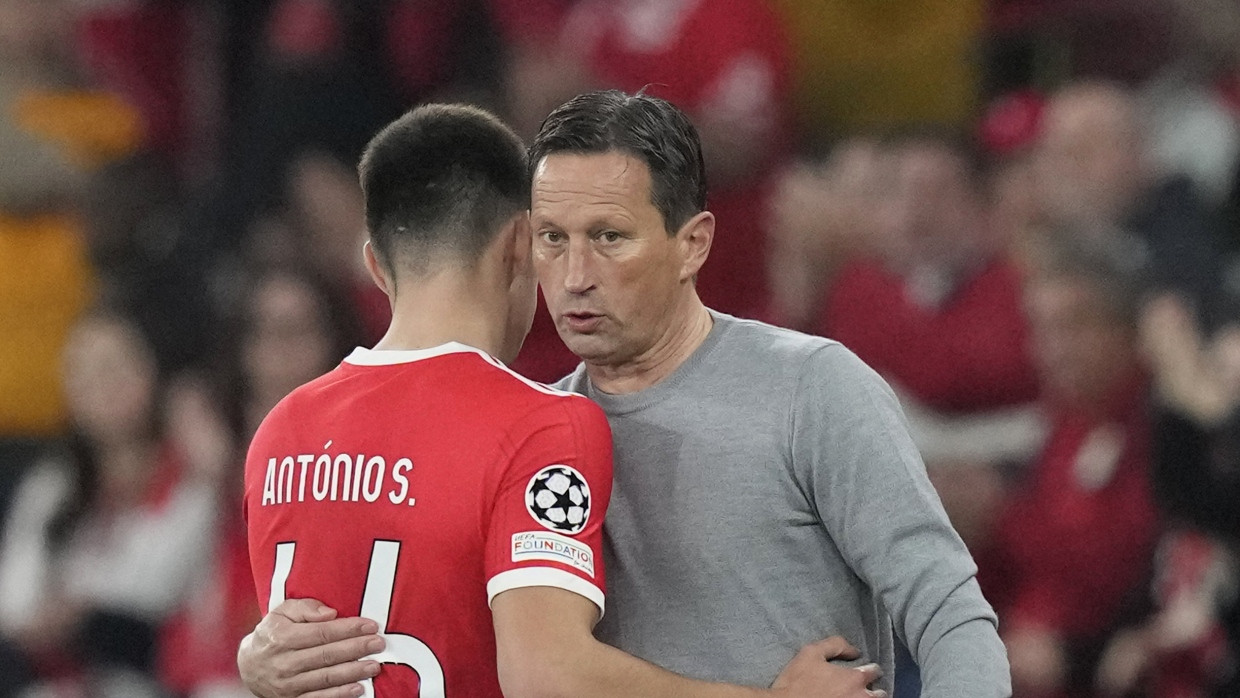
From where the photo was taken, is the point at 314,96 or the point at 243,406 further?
the point at 314,96

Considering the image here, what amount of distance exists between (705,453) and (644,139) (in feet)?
1.49

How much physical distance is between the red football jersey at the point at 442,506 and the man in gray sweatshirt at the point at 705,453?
195 millimetres

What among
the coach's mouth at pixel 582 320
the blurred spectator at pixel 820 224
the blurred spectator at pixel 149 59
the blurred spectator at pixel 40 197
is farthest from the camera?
the blurred spectator at pixel 149 59

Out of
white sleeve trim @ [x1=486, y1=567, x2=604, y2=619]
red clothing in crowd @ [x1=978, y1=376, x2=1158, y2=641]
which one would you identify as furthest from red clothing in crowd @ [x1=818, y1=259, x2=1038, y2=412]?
white sleeve trim @ [x1=486, y1=567, x2=604, y2=619]

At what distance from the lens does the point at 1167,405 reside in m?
4.12

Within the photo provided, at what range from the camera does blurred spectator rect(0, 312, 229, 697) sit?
5.58 m

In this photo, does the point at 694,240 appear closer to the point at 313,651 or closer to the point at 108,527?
the point at 313,651

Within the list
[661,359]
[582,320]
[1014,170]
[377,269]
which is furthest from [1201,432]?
[377,269]

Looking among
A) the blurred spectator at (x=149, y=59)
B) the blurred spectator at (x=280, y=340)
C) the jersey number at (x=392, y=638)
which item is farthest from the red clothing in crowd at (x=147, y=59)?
the jersey number at (x=392, y=638)

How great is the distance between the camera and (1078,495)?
4.28 meters

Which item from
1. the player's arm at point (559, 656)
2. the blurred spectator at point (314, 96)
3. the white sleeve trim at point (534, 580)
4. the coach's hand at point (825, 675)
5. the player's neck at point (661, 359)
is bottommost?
the coach's hand at point (825, 675)

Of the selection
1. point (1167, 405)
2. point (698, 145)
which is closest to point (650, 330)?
point (698, 145)

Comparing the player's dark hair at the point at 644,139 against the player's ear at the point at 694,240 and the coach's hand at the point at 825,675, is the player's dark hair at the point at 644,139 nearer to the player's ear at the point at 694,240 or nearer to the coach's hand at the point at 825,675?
the player's ear at the point at 694,240

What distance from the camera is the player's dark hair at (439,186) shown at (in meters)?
2.30
